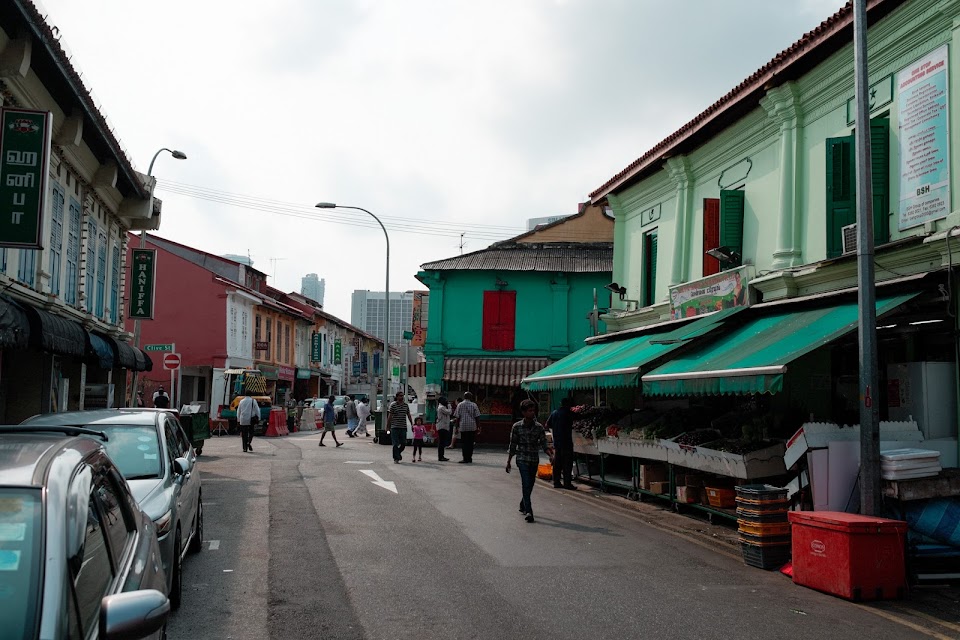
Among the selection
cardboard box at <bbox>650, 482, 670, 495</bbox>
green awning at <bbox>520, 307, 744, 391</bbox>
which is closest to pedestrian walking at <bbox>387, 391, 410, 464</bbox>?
green awning at <bbox>520, 307, 744, 391</bbox>

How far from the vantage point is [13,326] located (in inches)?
496

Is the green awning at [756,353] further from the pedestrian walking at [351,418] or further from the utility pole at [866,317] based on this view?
the pedestrian walking at [351,418]

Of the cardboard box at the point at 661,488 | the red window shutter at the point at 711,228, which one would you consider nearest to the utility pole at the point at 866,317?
the cardboard box at the point at 661,488

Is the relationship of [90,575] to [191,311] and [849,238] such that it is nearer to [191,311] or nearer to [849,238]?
[849,238]

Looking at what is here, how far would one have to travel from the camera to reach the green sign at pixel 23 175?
12.3 metres

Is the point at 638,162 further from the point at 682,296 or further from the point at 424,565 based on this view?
the point at 424,565

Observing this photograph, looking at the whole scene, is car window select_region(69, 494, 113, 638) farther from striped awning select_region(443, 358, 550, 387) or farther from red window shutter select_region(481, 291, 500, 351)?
red window shutter select_region(481, 291, 500, 351)

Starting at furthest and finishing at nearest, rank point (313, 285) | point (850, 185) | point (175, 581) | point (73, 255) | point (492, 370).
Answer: point (313, 285) < point (492, 370) < point (73, 255) < point (850, 185) < point (175, 581)

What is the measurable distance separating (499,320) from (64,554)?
3001 centimetres

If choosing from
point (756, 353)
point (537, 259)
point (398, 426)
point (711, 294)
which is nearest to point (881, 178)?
point (756, 353)

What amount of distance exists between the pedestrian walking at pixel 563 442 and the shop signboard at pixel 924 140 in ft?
25.0

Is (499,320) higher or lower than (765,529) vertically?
higher

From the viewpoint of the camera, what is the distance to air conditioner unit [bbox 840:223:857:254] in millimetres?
11852

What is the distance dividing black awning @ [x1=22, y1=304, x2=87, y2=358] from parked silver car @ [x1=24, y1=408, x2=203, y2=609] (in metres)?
5.85
